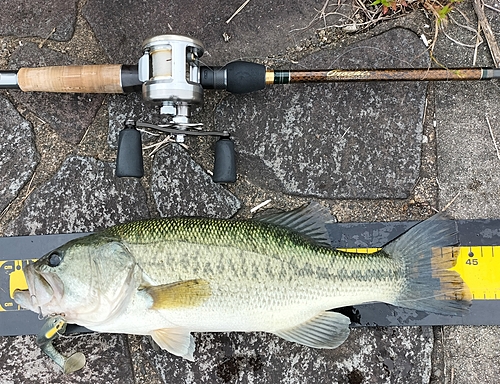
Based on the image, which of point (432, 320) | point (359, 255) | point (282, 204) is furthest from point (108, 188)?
point (432, 320)

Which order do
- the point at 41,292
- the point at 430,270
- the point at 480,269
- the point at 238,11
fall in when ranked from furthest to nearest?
the point at 238,11 < the point at 480,269 < the point at 430,270 < the point at 41,292

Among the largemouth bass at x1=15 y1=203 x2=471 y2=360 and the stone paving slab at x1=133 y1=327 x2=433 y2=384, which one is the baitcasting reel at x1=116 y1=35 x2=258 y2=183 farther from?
the stone paving slab at x1=133 y1=327 x2=433 y2=384

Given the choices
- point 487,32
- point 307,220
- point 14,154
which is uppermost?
point 487,32

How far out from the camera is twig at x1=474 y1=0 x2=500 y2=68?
274 cm

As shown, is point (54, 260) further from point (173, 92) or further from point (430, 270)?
point (430, 270)

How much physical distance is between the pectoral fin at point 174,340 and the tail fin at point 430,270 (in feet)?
3.62

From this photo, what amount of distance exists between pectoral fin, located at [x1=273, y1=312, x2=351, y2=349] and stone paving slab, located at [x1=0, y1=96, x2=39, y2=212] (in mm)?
1812

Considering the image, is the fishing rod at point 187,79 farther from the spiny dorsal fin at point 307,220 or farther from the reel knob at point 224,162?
the spiny dorsal fin at point 307,220

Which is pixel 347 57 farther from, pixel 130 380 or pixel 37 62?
pixel 130 380

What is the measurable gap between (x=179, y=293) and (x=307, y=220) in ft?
2.53

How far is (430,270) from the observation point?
95.0 inches

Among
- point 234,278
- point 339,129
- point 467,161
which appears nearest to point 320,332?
point 234,278

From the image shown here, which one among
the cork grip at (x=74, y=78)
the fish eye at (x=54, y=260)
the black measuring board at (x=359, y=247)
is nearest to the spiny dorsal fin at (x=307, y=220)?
the black measuring board at (x=359, y=247)

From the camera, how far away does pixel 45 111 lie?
2.87 metres
